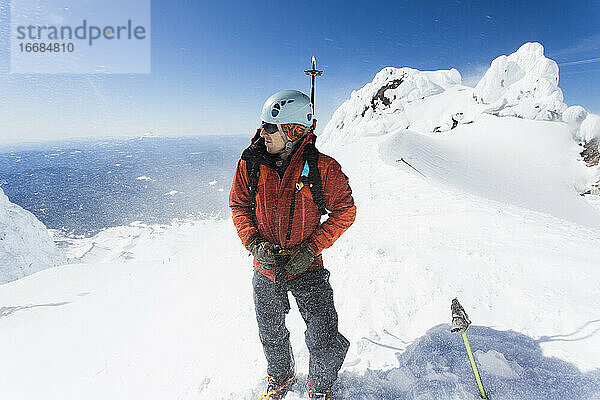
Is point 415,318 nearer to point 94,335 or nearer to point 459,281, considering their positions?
point 459,281

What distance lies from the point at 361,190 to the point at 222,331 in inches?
342

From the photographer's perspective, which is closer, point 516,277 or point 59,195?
point 516,277

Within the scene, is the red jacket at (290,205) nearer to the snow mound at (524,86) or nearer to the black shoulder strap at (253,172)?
the black shoulder strap at (253,172)

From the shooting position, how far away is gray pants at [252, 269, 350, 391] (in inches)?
104

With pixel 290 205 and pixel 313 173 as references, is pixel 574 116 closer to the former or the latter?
pixel 313 173

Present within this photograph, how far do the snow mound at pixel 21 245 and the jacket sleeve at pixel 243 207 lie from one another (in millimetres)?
65003

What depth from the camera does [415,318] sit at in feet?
13.1

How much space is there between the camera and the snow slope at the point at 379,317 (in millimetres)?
2984

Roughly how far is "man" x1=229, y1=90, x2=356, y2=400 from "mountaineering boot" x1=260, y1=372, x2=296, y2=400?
12.7 inches

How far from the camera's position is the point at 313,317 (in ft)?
8.70

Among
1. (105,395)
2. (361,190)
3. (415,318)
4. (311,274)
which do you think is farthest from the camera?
(361,190)

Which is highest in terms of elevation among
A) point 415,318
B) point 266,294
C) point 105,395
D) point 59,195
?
point 266,294

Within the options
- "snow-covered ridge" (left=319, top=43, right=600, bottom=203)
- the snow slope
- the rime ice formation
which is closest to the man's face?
the snow slope

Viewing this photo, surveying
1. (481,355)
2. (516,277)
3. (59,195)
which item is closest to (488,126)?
(516,277)
